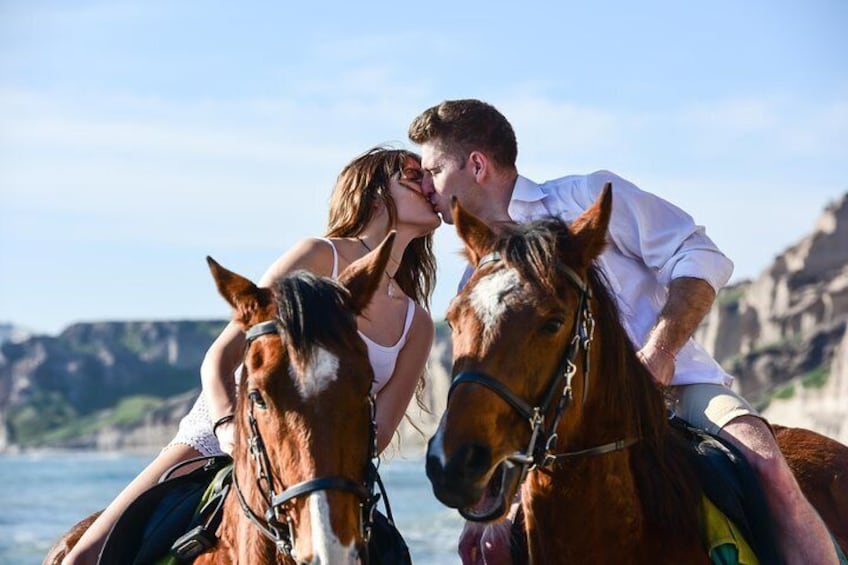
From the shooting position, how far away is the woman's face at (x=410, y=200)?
6.55m

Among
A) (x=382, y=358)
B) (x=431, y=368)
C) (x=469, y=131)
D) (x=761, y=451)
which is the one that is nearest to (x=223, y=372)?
(x=382, y=358)

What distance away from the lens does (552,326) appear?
4641 mm

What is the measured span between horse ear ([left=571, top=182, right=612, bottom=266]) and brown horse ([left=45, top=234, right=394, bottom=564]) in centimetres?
86

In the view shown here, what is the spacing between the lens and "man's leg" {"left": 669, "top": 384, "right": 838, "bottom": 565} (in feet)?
17.0

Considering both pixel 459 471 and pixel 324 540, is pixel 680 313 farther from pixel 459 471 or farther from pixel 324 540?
pixel 324 540

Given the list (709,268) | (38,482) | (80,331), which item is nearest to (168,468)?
(709,268)

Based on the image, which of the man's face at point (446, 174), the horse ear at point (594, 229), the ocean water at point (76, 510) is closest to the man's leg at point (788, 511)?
the horse ear at point (594, 229)

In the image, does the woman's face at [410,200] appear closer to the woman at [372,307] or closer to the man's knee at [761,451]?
the woman at [372,307]

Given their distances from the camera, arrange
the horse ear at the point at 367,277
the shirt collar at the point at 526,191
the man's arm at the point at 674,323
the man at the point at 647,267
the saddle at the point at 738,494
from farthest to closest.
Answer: the shirt collar at the point at 526,191 → the man's arm at the point at 674,323 → the man at the point at 647,267 → the saddle at the point at 738,494 → the horse ear at the point at 367,277

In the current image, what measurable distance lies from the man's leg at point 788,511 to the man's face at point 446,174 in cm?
182

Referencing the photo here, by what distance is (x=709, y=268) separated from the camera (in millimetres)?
5770

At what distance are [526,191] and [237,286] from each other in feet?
6.54

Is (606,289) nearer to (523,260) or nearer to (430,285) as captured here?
(523,260)

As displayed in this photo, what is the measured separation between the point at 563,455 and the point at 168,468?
2068 mm
